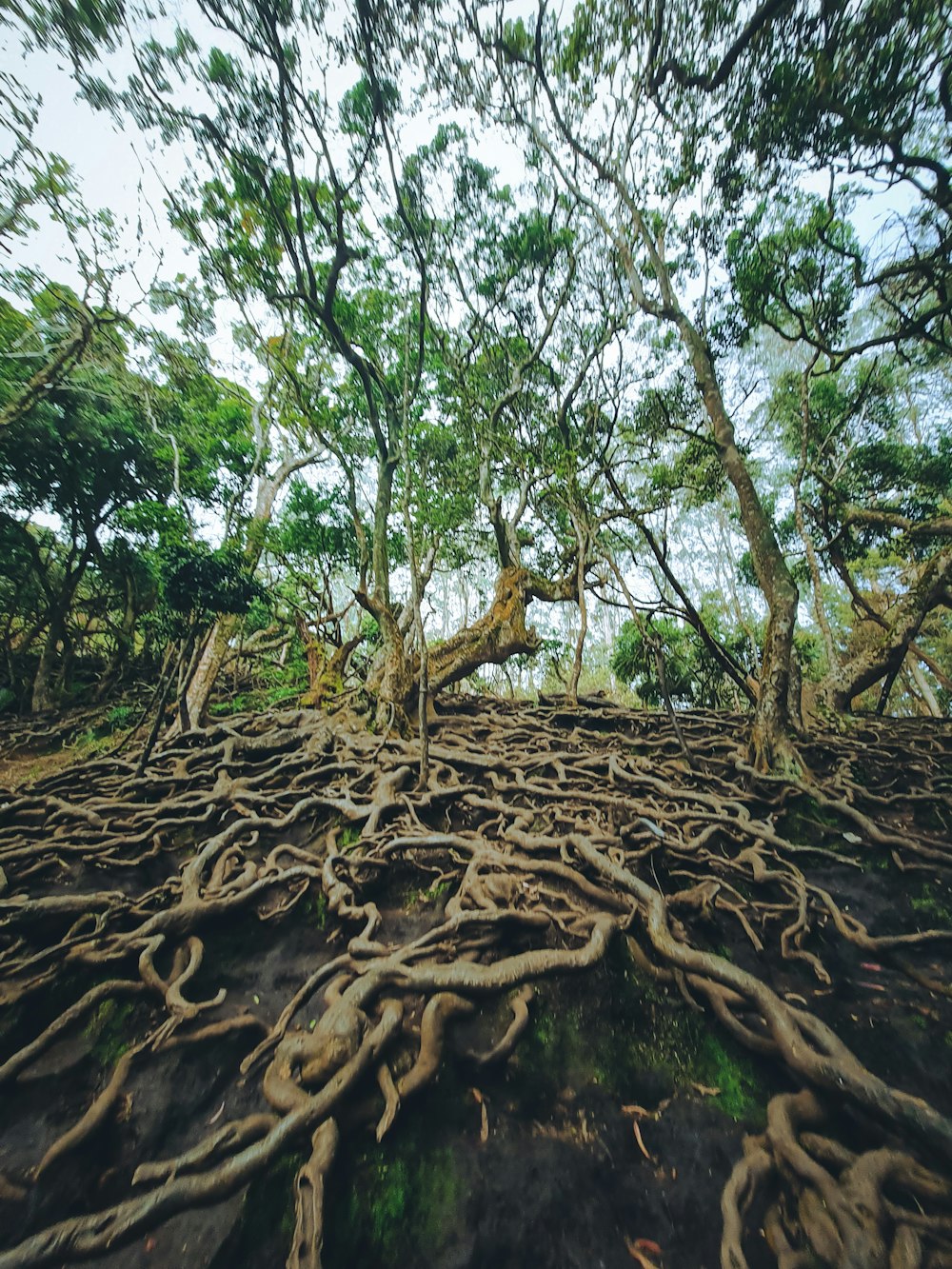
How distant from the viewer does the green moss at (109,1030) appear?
2.36 m

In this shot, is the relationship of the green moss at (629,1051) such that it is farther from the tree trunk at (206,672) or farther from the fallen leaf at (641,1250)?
the tree trunk at (206,672)

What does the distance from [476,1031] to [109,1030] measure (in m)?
1.96

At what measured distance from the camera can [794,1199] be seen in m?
1.60

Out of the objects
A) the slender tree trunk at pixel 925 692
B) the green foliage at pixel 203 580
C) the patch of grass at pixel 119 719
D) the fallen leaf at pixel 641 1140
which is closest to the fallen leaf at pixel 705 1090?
the fallen leaf at pixel 641 1140

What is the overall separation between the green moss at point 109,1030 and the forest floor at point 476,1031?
0.01 meters

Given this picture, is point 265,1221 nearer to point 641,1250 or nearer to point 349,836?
point 641,1250

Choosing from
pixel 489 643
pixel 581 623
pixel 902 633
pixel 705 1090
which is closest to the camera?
pixel 705 1090

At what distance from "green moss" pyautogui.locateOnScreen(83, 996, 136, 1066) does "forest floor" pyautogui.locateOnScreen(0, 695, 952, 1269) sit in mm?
13

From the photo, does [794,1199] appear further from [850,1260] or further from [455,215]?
[455,215]

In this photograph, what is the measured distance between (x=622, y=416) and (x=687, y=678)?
6.48 m

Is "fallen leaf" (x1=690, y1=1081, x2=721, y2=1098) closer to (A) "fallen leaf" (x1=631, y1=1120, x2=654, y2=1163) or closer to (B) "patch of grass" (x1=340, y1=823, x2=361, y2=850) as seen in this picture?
(A) "fallen leaf" (x1=631, y1=1120, x2=654, y2=1163)

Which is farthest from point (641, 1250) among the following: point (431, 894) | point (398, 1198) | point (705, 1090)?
point (431, 894)

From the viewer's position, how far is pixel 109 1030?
2479 mm

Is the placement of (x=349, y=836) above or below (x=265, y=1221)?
above
